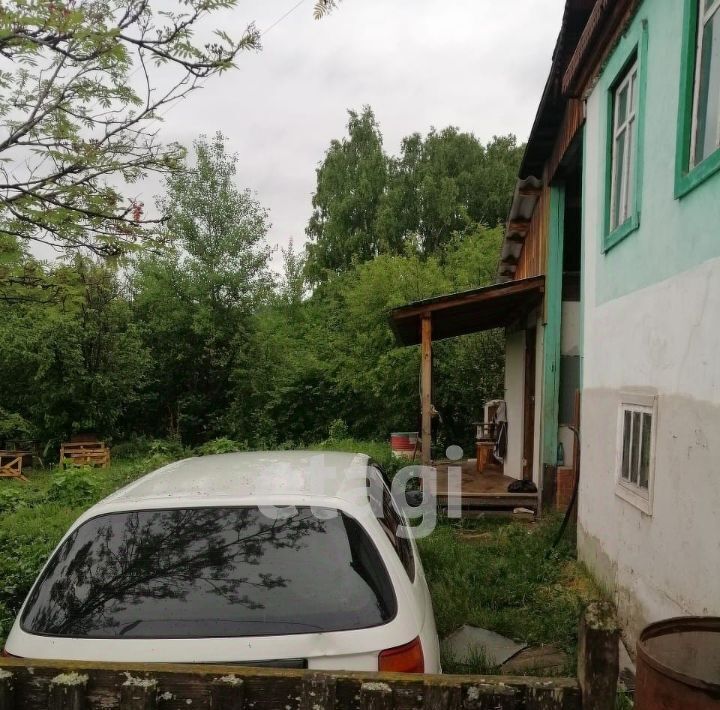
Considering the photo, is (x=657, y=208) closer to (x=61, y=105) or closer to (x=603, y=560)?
(x=603, y=560)

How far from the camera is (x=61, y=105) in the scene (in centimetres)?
498

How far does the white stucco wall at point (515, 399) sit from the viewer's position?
35.1 ft

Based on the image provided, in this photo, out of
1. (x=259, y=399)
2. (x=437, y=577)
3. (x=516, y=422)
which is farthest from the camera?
(x=259, y=399)

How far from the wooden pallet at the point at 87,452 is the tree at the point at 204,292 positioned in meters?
3.05

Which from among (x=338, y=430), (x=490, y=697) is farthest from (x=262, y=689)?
(x=338, y=430)

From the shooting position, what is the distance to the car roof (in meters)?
2.68

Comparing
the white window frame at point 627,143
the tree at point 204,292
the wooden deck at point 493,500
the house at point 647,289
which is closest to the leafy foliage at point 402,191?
the tree at point 204,292

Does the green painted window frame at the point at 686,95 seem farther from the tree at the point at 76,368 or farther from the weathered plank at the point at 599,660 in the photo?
the tree at the point at 76,368

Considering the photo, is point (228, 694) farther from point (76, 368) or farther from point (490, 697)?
point (76, 368)

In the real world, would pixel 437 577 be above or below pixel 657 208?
below

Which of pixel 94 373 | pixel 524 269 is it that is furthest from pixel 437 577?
pixel 94 373

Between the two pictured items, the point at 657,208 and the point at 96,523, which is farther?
the point at 657,208

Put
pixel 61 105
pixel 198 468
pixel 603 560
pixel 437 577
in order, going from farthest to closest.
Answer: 1. pixel 437 577
2. pixel 603 560
3. pixel 61 105
4. pixel 198 468

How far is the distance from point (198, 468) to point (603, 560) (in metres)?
3.76
